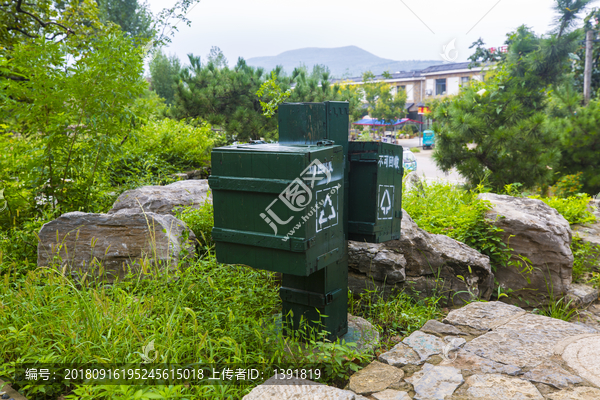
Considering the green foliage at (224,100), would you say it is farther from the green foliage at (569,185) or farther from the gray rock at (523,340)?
the gray rock at (523,340)

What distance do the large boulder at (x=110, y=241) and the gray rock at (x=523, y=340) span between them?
2.31 metres

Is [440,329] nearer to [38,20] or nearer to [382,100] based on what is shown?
[38,20]

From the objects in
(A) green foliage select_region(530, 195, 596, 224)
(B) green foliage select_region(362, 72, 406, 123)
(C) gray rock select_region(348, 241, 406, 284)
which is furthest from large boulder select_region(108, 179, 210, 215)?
(B) green foliage select_region(362, 72, 406, 123)

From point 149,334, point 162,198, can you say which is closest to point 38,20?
point 162,198

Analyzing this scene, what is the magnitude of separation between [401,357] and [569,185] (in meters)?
7.19

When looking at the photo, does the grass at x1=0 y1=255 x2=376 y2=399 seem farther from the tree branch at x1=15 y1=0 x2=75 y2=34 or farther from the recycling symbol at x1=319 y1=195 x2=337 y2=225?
the tree branch at x1=15 y1=0 x2=75 y2=34

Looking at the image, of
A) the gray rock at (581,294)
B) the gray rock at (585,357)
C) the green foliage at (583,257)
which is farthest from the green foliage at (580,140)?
the gray rock at (585,357)

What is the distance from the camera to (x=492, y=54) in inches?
699

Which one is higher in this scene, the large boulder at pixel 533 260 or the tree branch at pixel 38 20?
the tree branch at pixel 38 20

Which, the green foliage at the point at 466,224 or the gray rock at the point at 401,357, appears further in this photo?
the green foliage at the point at 466,224

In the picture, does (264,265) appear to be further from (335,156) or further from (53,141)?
(53,141)

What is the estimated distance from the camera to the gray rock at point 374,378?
89.0 inches

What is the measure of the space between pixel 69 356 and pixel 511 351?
8.46 ft

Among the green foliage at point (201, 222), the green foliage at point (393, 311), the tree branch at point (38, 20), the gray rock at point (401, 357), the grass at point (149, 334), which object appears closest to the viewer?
the grass at point (149, 334)
